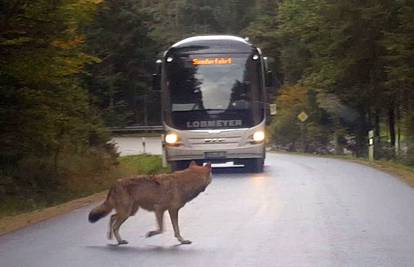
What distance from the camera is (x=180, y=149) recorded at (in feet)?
86.1

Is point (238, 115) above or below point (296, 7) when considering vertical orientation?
below

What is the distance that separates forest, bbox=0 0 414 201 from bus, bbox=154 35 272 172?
2.50 metres

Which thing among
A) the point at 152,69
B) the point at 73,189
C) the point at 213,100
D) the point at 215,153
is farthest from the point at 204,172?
the point at 152,69

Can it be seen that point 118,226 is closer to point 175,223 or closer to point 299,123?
point 175,223

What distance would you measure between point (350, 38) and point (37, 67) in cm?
2478

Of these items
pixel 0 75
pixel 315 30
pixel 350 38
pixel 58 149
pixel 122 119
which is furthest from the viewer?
pixel 122 119

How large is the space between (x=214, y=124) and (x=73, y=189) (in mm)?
4504

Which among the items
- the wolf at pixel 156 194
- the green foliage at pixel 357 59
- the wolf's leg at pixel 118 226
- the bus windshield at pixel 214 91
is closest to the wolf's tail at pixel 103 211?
the wolf at pixel 156 194

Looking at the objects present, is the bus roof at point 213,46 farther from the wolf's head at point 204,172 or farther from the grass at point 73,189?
the wolf's head at point 204,172

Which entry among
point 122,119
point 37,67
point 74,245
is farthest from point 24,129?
point 122,119

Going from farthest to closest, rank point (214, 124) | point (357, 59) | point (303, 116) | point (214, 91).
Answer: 1. point (303, 116)
2. point (357, 59)
3. point (214, 91)
4. point (214, 124)

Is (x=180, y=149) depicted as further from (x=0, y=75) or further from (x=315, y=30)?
(x=315, y=30)

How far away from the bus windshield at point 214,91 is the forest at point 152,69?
102 inches

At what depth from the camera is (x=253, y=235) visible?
42.4 feet
